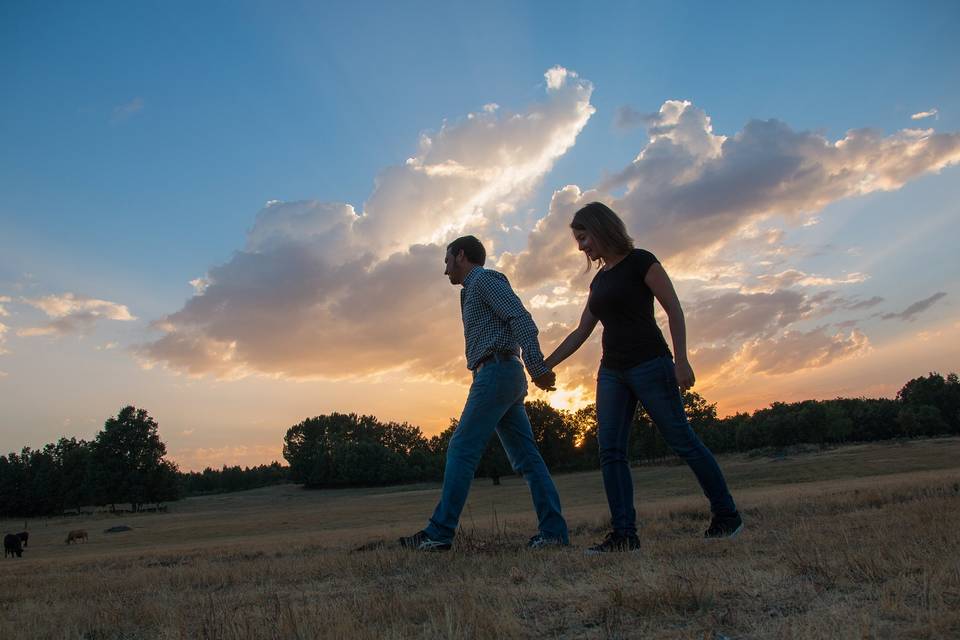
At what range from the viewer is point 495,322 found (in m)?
5.45

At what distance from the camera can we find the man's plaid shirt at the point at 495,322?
17.4ft

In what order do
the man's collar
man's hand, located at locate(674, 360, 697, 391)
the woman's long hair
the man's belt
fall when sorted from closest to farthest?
man's hand, located at locate(674, 360, 697, 391)
the woman's long hair
the man's belt
the man's collar

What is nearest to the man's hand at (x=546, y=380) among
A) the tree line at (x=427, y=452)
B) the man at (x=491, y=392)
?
the man at (x=491, y=392)

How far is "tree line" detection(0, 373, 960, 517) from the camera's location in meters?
74.2

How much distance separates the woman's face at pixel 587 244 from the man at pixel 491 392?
0.68 m

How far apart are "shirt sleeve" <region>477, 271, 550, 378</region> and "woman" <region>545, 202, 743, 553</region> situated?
0.58 ft

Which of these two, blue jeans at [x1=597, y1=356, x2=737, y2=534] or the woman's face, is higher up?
the woman's face

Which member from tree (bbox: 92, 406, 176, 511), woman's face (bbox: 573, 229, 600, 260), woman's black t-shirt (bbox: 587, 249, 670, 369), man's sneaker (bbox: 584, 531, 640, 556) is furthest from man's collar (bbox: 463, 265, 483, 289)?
tree (bbox: 92, 406, 176, 511)

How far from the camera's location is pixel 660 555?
13.3 feet

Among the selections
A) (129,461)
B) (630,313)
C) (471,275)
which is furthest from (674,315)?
(129,461)

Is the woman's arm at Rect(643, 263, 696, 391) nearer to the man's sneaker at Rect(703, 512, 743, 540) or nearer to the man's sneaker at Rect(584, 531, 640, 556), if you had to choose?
the man's sneaker at Rect(703, 512, 743, 540)

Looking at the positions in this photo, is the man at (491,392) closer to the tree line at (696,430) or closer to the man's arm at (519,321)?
the man's arm at (519,321)

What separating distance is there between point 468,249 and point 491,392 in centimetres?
133

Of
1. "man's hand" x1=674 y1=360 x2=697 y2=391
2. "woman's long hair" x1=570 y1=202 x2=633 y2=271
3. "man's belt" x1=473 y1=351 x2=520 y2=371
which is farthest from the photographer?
"man's belt" x1=473 y1=351 x2=520 y2=371
